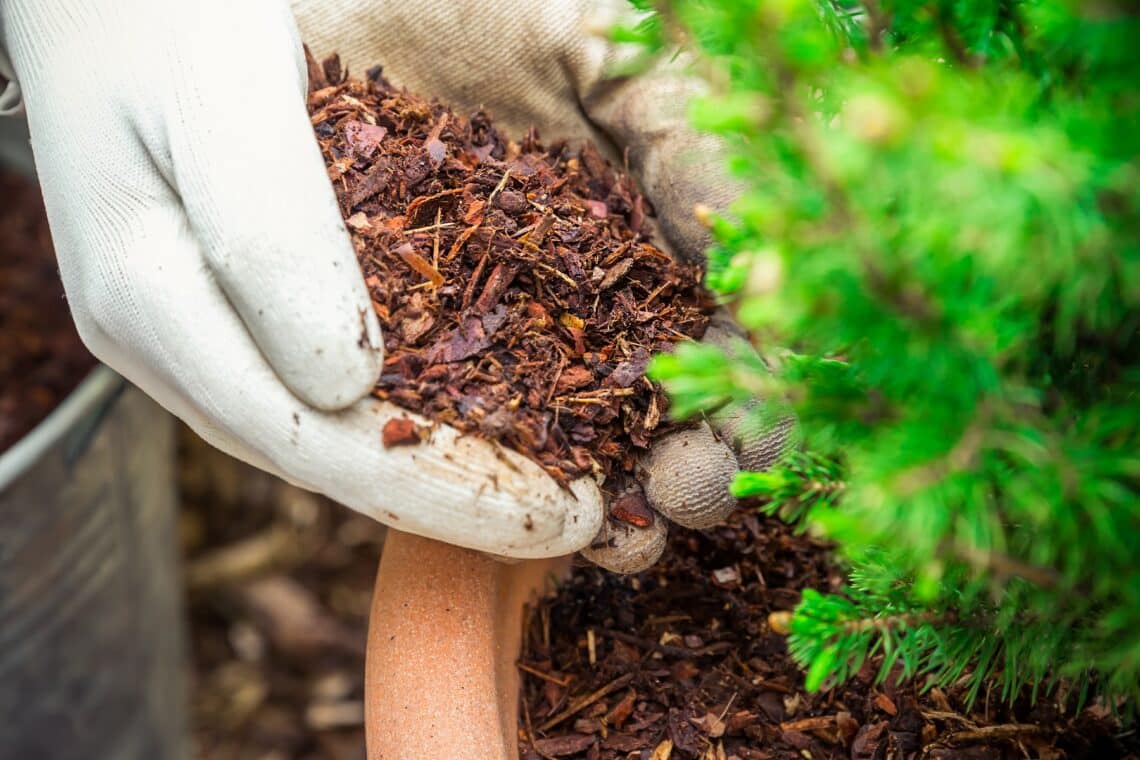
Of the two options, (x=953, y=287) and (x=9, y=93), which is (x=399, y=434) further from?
(x=9, y=93)

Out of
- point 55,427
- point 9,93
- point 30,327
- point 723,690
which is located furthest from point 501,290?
point 30,327

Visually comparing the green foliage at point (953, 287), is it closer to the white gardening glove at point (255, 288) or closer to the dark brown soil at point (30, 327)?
the white gardening glove at point (255, 288)

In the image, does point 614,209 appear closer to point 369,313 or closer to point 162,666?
point 369,313

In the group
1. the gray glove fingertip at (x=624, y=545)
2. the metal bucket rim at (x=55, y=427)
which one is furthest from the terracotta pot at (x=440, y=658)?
the metal bucket rim at (x=55, y=427)

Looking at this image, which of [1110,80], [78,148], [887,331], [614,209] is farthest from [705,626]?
[78,148]

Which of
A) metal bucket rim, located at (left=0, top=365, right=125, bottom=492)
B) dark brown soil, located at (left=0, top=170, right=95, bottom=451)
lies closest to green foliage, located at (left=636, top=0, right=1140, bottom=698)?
metal bucket rim, located at (left=0, top=365, right=125, bottom=492)

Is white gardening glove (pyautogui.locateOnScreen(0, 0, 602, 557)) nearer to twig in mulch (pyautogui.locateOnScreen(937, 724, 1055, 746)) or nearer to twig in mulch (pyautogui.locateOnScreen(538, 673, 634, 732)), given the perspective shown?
twig in mulch (pyautogui.locateOnScreen(538, 673, 634, 732))
